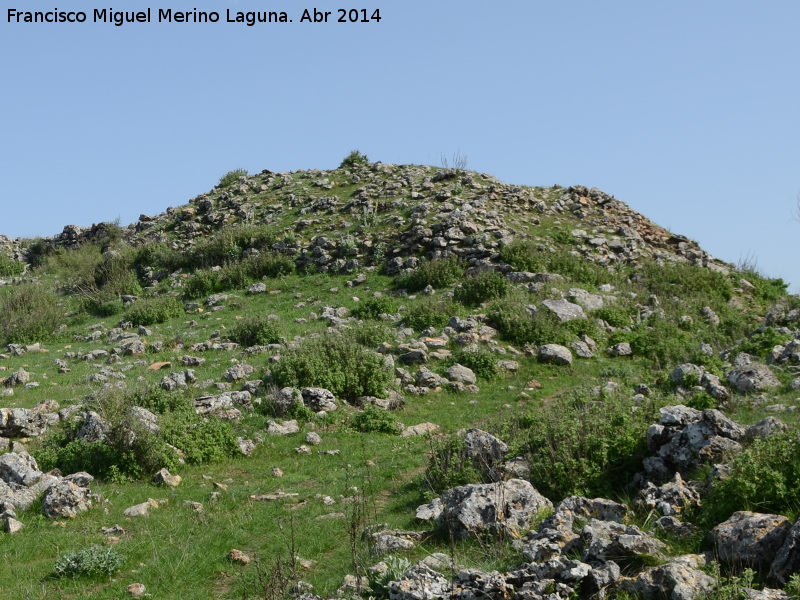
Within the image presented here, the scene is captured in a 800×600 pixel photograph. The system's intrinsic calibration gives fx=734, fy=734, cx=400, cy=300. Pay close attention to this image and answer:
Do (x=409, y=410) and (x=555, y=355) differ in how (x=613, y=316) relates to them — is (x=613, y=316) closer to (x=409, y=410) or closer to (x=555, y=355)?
(x=555, y=355)

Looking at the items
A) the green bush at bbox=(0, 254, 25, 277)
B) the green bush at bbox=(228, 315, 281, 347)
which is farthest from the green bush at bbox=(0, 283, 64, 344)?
the green bush at bbox=(0, 254, 25, 277)

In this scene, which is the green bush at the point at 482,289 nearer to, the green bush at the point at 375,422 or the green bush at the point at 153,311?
the green bush at the point at 375,422

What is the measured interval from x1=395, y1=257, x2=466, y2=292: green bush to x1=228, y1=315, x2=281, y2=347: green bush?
17.5ft

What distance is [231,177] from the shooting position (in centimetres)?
3891

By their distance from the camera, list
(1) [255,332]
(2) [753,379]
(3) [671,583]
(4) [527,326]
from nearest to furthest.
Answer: (3) [671,583] < (2) [753,379] < (4) [527,326] < (1) [255,332]

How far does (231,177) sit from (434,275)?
1949 centimetres

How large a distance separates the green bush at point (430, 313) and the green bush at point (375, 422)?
548cm

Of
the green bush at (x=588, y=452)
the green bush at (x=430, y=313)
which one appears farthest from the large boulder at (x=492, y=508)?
the green bush at (x=430, y=313)

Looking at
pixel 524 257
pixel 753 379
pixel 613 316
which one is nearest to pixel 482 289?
pixel 524 257

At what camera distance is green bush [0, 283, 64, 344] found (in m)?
22.8

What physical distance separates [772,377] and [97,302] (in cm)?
2236

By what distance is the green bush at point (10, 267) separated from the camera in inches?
1368

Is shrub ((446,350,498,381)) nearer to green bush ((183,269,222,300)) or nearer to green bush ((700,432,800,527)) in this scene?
green bush ((700,432,800,527))

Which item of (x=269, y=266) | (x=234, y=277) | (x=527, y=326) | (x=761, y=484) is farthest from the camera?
(x=269, y=266)
